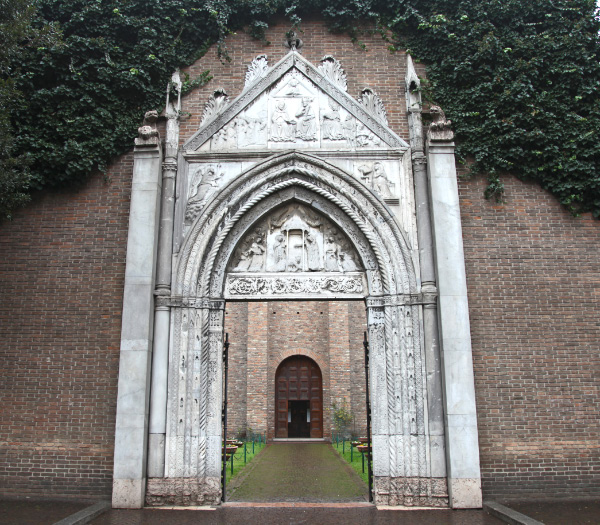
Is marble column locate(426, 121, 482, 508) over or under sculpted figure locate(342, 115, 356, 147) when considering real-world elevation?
under

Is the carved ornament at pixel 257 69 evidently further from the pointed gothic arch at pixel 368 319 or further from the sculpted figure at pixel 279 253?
the sculpted figure at pixel 279 253

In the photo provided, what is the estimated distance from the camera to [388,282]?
320 inches

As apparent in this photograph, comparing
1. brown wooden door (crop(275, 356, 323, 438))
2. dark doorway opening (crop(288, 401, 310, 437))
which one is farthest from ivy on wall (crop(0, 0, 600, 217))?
dark doorway opening (crop(288, 401, 310, 437))

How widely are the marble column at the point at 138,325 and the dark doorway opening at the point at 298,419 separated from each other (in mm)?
14319

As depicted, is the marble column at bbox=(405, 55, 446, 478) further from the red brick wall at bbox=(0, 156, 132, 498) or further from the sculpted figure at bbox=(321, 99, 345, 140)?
the red brick wall at bbox=(0, 156, 132, 498)

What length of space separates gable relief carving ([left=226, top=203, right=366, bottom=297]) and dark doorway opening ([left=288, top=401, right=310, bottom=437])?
544 inches

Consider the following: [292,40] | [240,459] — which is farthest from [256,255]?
[240,459]

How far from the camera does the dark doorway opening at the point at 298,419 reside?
2117cm

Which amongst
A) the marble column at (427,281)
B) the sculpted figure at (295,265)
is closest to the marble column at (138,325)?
the sculpted figure at (295,265)

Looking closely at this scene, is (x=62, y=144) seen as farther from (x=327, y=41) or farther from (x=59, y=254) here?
(x=327, y=41)

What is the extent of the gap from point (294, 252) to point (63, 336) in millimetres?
3889

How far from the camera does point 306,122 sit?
885 centimetres

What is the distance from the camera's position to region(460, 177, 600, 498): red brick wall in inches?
301

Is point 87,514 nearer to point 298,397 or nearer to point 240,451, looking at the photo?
point 240,451
